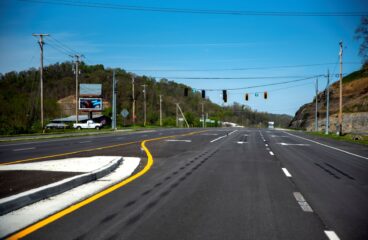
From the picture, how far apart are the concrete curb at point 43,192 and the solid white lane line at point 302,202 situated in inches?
201

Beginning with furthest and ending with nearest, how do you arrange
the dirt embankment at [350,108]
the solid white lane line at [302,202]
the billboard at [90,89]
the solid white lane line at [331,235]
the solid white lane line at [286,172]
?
the billboard at [90,89]
the dirt embankment at [350,108]
the solid white lane line at [286,172]
the solid white lane line at [302,202]
the solid white lane line at [331,235]

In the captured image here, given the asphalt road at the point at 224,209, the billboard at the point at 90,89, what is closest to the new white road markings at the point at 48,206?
the asphalt road at the point at 224,209

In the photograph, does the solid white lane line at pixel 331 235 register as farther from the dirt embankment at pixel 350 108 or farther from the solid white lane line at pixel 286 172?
the dirt embankment at pixel 350 108

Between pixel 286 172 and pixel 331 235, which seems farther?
pixel 286 172

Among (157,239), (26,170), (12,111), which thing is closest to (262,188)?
(157,239)

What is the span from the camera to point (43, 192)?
25.4ft

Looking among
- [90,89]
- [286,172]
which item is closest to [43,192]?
[286,172]

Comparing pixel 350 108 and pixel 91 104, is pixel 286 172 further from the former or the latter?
pixel 350 108

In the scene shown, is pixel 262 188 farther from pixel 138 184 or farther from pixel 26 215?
pixel 26 215

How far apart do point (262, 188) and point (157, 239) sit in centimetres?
479

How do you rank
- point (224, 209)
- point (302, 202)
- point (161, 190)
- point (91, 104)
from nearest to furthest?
point (224, 209) < point (302, 202) < point (161, 190) < point (91, 104)

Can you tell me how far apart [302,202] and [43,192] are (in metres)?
5.31

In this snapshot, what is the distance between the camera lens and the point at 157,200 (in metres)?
7.93

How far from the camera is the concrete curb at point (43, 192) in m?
6.61
